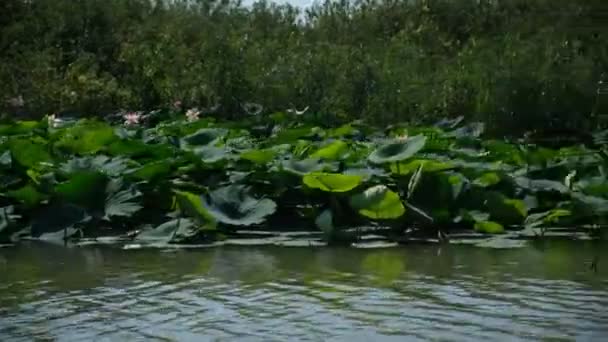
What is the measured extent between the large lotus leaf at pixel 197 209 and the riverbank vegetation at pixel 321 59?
224 cm

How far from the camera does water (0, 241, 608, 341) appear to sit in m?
4.16

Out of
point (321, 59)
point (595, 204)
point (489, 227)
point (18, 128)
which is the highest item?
point (321, 59)

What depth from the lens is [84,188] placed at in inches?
251

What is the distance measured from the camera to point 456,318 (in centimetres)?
432

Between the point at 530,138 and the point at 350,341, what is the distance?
21.8ft

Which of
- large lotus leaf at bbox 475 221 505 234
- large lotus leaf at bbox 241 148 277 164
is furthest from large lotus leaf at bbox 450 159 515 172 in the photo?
large lotus leaf at bbox 241 148 277 164

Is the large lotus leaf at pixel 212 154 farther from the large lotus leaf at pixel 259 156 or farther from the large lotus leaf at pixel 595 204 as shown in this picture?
the large lotus leaf at pixel 595 204

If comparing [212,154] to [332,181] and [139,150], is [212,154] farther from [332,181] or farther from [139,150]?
[332,181]

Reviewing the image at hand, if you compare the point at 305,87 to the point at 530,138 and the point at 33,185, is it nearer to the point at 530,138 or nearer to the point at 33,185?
the point at 530,138

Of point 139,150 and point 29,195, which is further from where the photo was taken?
point 139,150

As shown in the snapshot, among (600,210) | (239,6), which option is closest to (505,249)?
(600,210)

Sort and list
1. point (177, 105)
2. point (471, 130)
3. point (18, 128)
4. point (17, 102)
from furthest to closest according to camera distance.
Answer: point (17, 102), point (177, 105), point (471, 130), point (18, 128)

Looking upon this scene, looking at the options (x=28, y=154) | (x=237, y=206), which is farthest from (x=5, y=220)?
(x=237, y=206)

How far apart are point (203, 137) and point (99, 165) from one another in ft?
4.17
